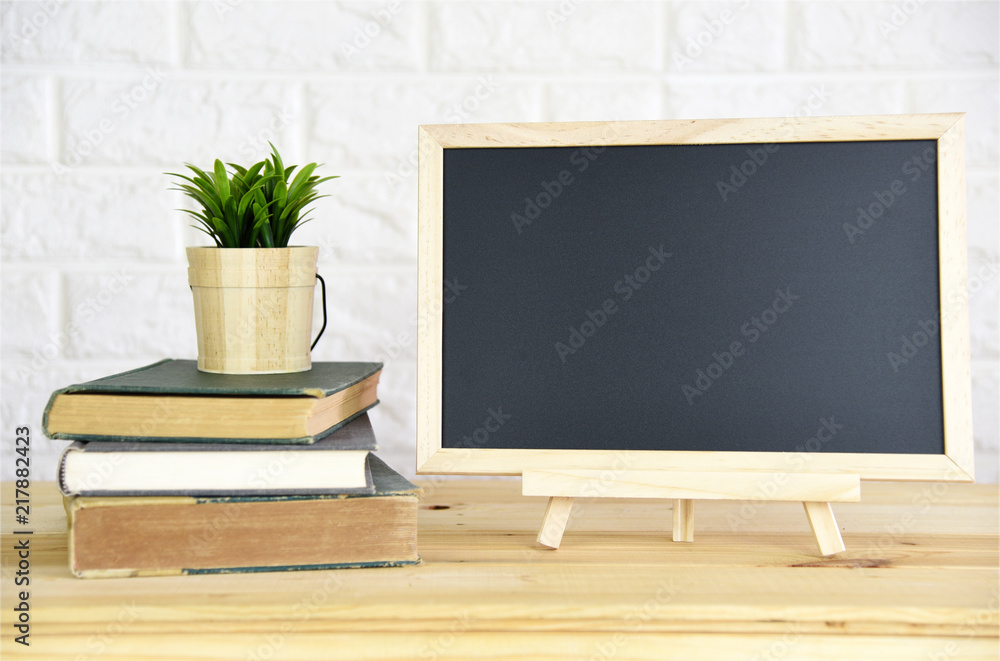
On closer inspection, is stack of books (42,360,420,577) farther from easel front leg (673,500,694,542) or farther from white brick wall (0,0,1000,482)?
white brick wall (0,0,1000,482)

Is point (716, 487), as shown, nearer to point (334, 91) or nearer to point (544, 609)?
point (544, 609)

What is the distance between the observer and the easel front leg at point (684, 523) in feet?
2.64

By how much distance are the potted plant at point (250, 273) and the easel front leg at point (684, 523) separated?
17.1 inches

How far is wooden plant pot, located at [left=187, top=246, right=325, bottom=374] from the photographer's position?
788 millimetres

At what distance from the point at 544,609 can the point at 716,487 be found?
226mm

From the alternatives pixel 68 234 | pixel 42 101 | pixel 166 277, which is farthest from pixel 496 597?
pixel 42 101

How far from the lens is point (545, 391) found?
78cm

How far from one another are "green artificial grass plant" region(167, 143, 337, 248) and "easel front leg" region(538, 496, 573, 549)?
1.30 ft

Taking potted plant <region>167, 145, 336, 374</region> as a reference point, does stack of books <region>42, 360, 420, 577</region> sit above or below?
below

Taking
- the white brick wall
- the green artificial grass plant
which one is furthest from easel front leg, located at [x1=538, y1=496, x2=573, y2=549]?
the white brick wall

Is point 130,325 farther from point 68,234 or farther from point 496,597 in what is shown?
point 496,597

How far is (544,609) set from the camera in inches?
24.4

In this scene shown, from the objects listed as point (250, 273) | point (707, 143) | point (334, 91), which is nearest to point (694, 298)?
point (707, 143)

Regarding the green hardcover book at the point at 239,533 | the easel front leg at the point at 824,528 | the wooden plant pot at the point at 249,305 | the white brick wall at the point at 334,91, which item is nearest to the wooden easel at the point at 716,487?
the easel front leg at the point at 824,528
